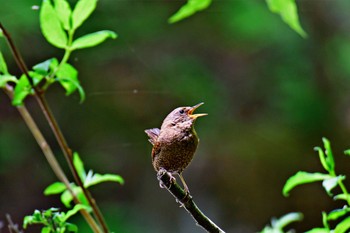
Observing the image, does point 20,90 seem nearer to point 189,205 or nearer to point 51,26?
→ point 51,26

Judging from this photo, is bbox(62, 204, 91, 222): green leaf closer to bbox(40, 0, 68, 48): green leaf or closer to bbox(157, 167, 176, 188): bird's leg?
bbox(157, 167, 176, 188): bird's leg

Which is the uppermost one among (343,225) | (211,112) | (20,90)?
(20,90)

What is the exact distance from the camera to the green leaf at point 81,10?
28.6 inches

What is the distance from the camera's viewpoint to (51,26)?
2.31 feet

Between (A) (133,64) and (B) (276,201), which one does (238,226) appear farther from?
(A) (133,64)

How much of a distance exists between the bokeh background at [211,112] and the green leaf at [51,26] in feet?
7.00

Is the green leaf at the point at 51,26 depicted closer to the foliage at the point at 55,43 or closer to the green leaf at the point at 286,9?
the foliage at the point at 55,43

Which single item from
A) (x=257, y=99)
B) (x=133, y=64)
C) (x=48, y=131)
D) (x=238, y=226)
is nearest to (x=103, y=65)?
(x=133, y=64)

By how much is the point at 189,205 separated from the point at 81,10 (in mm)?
321

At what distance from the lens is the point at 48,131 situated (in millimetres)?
2990

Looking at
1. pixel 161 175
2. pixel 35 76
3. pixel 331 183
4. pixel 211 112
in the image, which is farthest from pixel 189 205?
pixel 211 112

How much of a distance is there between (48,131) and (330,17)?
179 centimetres

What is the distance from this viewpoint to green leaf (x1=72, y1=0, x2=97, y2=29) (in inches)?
28.6

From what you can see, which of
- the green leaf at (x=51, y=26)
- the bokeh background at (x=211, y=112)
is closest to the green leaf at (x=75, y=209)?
the green leaf at (x=51, y=26)
